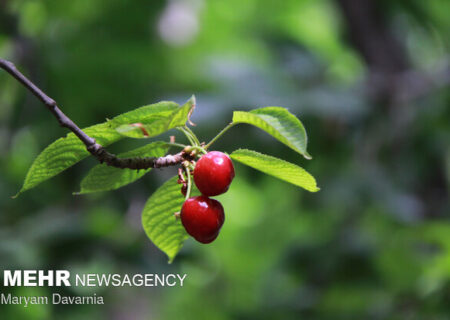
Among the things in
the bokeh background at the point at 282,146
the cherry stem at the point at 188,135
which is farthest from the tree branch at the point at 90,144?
the bokeh background at the point at 282,146

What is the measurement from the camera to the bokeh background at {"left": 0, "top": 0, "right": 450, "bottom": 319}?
8.64 ft

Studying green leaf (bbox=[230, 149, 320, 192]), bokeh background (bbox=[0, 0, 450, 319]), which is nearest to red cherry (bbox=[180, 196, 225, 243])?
green leaf (bbox=[230, 149, 320, 192])

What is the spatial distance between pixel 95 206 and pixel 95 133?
2063mm

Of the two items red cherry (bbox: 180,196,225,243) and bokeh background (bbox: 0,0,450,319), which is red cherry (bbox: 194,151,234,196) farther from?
bokeh background (bbox: 0,0,450,319)

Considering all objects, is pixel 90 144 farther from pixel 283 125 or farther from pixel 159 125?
pixel 283 125

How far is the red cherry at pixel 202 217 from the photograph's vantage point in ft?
3.09

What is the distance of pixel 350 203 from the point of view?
10.6ft

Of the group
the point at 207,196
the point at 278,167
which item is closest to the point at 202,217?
the point at 207,196

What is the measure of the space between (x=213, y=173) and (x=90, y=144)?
226mm

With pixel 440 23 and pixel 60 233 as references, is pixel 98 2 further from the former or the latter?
pixel 440 23

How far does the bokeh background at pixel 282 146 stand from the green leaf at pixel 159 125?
167cm

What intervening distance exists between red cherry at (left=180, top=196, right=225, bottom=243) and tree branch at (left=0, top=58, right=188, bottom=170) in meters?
0.10

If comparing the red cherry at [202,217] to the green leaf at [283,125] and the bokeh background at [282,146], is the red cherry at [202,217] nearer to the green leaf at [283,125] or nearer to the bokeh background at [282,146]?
the green leaf at [283,125]

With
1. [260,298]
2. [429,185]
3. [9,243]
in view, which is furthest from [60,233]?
[429,185]
